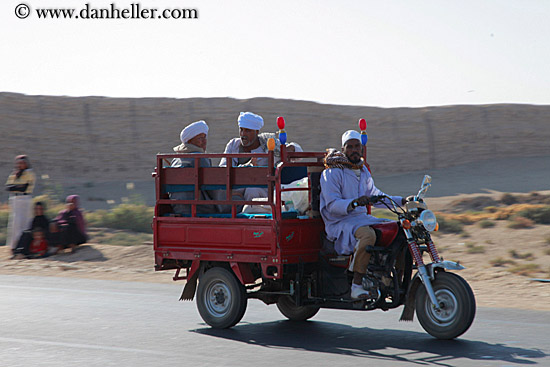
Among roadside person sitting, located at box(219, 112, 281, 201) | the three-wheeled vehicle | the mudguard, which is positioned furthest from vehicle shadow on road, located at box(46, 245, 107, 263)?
the three-wheeled vehicle

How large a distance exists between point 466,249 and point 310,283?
991 cm

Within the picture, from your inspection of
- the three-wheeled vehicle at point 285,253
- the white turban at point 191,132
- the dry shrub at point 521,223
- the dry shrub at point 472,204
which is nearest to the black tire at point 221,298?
the three-wheeled vehicle at point 285,253

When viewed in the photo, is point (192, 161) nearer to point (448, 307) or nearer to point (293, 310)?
point (293, 310)

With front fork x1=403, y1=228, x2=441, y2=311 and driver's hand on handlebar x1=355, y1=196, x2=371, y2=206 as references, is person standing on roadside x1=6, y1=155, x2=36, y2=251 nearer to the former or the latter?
driver's hand on handlebar x1=355, y1=196, x2=371, y2=206

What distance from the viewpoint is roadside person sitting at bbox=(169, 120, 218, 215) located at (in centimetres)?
983

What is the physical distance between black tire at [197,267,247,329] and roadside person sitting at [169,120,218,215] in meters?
0.70

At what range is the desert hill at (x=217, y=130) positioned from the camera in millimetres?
45562

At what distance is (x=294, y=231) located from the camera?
909 cm

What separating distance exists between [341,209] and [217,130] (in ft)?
125

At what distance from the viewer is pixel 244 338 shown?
357 inches

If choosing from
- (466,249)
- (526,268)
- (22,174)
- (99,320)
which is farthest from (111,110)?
(99,320)

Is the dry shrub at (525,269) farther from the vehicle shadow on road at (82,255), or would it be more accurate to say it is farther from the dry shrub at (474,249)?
the vehicle shadow on road at (82,255)

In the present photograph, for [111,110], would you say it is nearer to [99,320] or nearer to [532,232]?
[532,232]

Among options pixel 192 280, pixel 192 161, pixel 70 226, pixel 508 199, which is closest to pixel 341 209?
pixel 192 161
